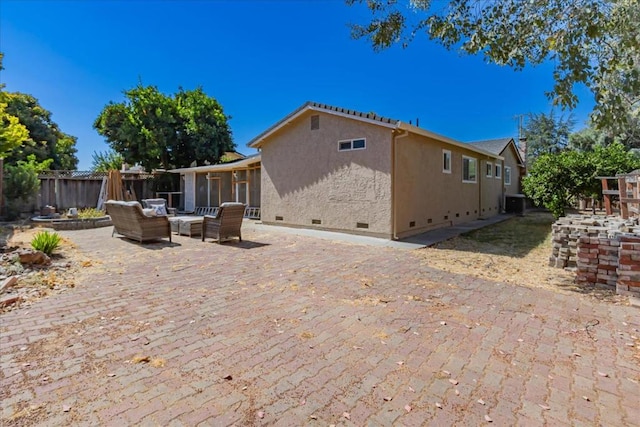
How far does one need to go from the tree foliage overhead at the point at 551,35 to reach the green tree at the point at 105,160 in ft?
83.2

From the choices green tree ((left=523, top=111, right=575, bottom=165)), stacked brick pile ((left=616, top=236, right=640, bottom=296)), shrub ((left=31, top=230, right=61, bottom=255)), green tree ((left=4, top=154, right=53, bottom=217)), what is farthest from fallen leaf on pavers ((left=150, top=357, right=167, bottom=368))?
green tree ((left=523, top=111, right=575, bottom=165))

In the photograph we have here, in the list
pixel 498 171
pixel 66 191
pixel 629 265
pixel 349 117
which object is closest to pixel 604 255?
pixel 629 265

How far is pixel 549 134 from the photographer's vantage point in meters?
32.8

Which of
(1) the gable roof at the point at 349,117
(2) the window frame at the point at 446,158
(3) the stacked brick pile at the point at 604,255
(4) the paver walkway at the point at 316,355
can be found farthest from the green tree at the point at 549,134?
(4) the paver walkway at the point at 316,355

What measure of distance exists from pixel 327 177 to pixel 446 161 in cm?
486

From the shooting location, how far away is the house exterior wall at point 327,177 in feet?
32.8

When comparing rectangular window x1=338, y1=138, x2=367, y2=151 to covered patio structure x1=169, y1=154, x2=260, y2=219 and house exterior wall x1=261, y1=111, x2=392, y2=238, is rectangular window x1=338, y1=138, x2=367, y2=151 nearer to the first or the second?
house exterior wall x1=261, y1=111, x2=392, y2=238

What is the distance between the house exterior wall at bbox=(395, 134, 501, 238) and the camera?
10.1 metres

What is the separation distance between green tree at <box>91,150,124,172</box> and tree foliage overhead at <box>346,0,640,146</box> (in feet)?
83.2

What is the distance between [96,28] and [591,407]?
15.0 metres

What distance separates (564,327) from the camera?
365 cm

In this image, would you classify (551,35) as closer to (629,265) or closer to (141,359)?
(629,265)

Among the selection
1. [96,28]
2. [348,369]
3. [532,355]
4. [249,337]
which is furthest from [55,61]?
[532,355]

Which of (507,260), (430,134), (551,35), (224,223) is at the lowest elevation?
(507,260)
